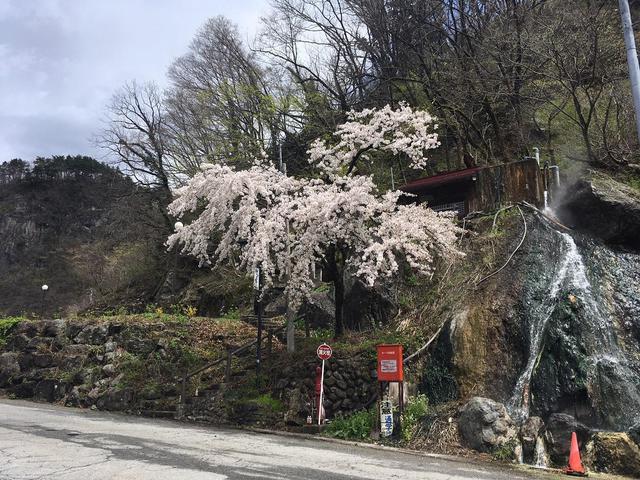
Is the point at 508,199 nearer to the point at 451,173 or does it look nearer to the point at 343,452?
the point at 451,173

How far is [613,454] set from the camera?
9391mm

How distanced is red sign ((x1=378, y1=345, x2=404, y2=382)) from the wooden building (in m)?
7.48

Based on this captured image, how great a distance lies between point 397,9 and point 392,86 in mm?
3664

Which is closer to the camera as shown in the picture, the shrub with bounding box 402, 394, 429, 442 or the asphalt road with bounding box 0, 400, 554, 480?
the asphalt road with bounding box 0, 400, 554, 480

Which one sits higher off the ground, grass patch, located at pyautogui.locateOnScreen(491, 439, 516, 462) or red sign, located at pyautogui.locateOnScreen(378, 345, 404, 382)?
red sign, located at pyautogui.locateOnScreen(378, 345, 404, 382)

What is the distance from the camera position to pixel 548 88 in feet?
72.4

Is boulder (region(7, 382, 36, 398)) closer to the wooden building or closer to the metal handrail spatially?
the metal handrail

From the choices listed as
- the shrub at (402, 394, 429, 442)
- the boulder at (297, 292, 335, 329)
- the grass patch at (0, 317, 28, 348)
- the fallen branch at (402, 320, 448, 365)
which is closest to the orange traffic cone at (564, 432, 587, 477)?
the shrub at (402, 394, 429, 442)

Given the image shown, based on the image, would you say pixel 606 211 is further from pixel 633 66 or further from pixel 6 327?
pixel 6 327

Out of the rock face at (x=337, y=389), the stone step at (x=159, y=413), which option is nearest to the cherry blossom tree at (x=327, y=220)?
the rock face at (x=337, y=389)

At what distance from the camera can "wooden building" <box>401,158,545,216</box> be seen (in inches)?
667

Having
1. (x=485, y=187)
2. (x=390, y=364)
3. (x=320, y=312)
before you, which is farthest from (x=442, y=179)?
(x=390, y=364)

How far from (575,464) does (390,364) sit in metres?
4.29

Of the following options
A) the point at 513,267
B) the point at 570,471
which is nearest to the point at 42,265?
the point at 513,267
